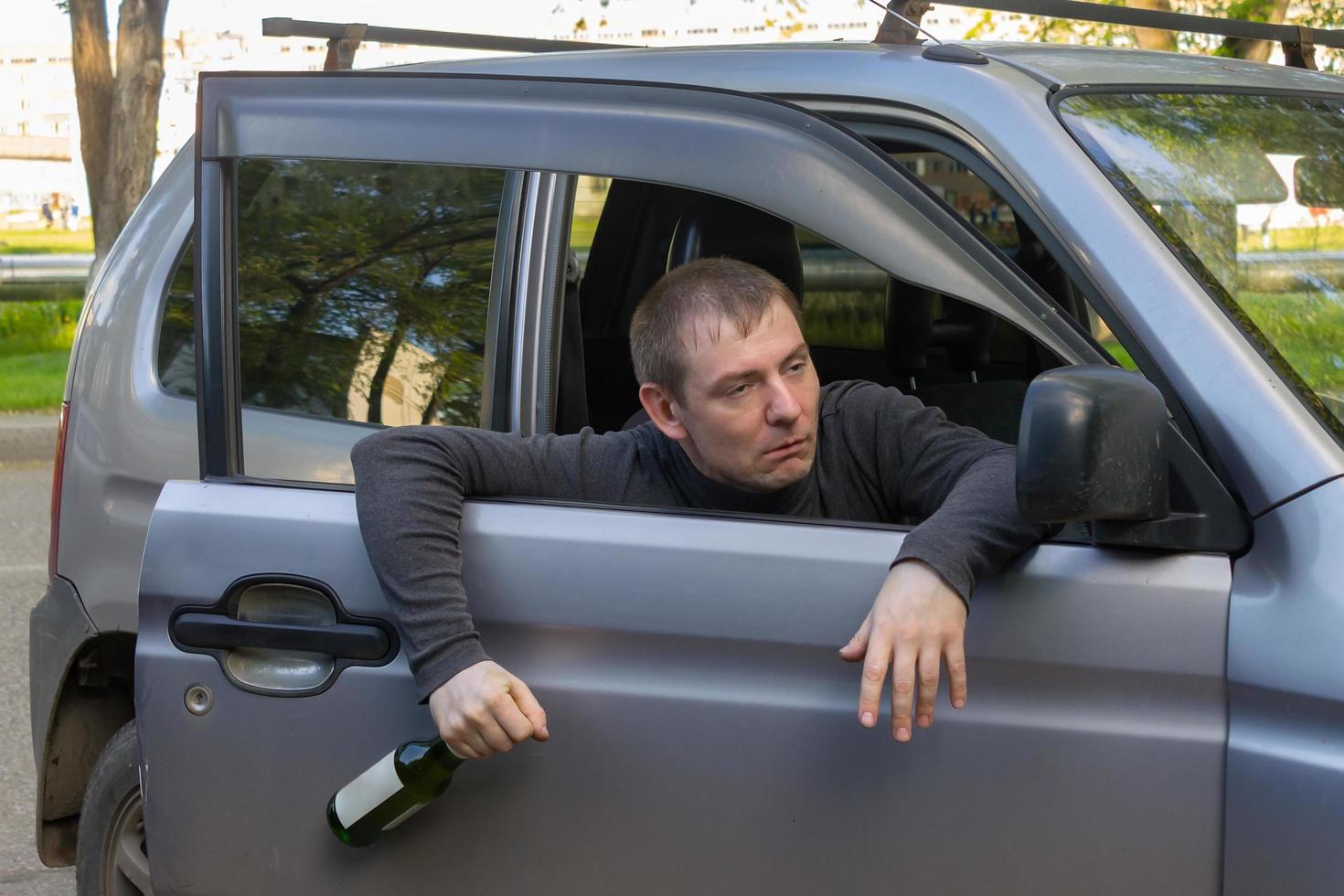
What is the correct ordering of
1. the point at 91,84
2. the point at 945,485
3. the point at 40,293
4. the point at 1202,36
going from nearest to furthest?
the point at 945,485 → the point at 1202,36 → the point at 91,84 → the point at 40,293

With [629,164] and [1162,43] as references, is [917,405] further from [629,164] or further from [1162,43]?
[1162,43]

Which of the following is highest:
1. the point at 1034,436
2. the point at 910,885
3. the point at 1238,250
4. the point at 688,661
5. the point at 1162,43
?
the point at 1162,43

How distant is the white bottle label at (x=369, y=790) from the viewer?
1855 millimetres

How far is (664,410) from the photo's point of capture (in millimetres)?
2154

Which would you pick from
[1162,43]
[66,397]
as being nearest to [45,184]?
[1162,43]

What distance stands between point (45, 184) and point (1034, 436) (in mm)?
34323

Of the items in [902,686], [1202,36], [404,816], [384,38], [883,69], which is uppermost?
[1202,36]

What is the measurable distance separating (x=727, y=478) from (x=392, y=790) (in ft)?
2.03

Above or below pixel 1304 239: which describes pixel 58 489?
below

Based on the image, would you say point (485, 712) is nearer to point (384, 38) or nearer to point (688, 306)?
point (688, 306)

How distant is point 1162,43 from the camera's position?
7570mm

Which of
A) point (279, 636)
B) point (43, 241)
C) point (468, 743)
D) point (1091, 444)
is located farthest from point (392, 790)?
point (43, 241)

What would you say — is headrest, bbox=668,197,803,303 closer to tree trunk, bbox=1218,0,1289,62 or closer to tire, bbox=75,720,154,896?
tire, bbox=75,720,154,896

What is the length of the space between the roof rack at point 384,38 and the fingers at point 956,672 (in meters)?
1.51
